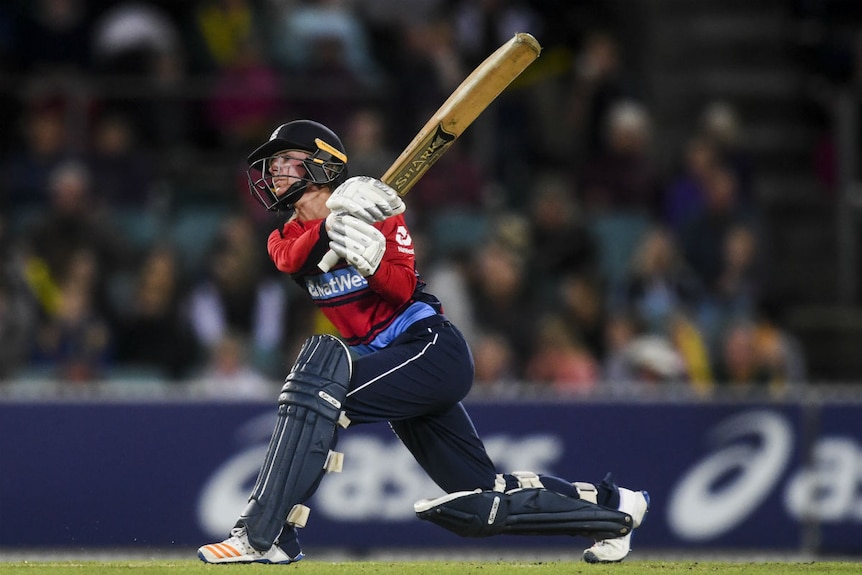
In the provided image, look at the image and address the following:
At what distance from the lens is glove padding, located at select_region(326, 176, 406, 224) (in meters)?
6.48

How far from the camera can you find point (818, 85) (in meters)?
14.6

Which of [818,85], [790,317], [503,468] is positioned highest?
[818,85]

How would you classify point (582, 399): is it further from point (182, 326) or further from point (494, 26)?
point (494, 26)

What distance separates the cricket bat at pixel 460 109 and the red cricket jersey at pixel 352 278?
11.7 inches

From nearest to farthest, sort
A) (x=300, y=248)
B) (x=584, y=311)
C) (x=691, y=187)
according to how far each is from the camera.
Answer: (x=300, y=248)
(x=584, y=311)
(x=691, y=187)

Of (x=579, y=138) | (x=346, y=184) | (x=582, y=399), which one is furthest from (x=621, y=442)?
(x=346, y=184)

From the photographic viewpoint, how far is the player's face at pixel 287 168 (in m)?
6.88

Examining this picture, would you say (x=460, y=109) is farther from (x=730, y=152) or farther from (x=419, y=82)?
(x=730, y=152)

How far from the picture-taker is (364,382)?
6656 millimetres

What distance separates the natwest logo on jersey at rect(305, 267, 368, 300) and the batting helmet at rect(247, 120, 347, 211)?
0.39 metres

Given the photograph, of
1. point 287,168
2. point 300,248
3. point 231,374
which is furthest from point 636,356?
point 300,248

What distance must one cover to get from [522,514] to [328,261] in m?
1.34

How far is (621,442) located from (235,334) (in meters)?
2.80

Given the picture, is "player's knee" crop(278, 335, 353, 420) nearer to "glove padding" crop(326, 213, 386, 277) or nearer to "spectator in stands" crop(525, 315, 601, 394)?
"glove padding" crop(326, 213, 386, 277)
